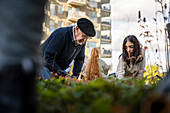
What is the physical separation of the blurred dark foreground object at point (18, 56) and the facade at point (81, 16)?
1931cm

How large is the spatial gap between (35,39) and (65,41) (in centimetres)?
280

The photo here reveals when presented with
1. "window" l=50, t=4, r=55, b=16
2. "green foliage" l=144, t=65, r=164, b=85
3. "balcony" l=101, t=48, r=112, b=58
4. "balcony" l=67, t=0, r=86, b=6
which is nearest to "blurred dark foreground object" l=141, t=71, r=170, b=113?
"green foliage" l=144, t=65, r=164, b=85

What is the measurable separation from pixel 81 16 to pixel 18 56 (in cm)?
2387

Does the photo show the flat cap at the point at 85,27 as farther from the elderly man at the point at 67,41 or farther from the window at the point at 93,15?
the window at the point at 93,15

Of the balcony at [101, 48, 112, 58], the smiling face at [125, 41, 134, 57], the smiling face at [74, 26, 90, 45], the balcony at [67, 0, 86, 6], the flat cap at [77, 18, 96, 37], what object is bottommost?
the balcony at [101, 48, 112, 58]

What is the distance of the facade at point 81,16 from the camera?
73.0 ft

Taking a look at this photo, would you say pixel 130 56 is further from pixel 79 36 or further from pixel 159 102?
pixel 159 102

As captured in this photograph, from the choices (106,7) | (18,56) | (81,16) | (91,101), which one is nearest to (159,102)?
(91,101)

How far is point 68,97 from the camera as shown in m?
0.73

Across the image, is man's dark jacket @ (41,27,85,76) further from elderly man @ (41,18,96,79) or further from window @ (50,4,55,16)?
window @ (50,4,55,16)

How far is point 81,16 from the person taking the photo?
2397 cm

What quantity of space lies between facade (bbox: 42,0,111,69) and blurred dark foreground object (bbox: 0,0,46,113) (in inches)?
760

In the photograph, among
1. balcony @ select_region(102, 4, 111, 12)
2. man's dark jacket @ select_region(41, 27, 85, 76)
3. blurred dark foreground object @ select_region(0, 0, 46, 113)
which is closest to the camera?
blurred dark foreground object @ select_region(0, 0, 46, 113)

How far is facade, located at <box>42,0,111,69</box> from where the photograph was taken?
22266mm
